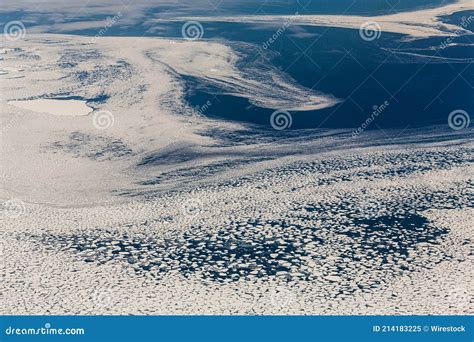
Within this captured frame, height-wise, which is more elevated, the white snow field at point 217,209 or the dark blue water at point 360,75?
the dark blue water at point 360,75

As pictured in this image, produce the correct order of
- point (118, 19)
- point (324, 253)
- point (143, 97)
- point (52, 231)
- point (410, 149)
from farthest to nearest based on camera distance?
point (118, 19), point (143, 97), point (410, 149), point (52, 231), point (324, 253)

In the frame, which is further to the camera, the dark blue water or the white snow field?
the dark blue water

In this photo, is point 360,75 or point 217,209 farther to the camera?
point 360,75

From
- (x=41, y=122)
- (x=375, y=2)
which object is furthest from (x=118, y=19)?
(x=41, y=122)

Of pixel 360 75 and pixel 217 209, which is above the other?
pixel 360 75

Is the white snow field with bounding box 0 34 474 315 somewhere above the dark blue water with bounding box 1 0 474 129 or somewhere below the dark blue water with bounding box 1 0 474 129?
below

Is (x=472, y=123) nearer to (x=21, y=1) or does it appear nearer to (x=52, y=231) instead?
(x=52, y=231)

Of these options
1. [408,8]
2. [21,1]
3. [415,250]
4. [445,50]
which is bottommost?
[415,250]

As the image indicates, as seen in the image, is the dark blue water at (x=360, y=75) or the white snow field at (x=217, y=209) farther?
the dark blue water at (x=360, y=75)
